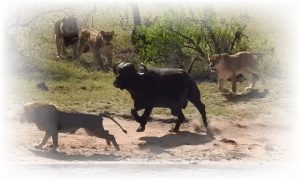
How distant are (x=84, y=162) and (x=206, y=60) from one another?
8.56 m

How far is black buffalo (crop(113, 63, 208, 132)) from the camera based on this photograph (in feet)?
36.6

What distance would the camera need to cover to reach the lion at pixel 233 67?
15.2 m

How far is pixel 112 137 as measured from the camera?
10242 mm

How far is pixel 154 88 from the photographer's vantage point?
11414mm

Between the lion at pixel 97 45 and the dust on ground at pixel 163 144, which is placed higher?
the lion at pixel 97 45

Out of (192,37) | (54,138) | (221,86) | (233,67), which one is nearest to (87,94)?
(221,86)

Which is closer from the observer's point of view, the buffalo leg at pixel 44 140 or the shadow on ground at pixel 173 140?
the buffalo leg at pixel 44 140

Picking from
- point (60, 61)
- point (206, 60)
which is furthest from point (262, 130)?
point (60, 61)

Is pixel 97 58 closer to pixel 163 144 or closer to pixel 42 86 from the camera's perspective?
pixel 42 86

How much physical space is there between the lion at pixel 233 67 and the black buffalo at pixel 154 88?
3498 millimetres

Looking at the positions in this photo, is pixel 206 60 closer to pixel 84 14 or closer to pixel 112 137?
pixel 84 14

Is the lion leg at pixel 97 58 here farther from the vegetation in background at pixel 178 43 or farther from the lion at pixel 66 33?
the lion at pixel 66 33

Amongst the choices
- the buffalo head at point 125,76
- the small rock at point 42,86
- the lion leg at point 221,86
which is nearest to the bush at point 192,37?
the lion leg at point 221,86

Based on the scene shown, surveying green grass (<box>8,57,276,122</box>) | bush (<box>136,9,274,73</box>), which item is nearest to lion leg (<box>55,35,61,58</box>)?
green grass (<box>8,57,276,122</box>)
